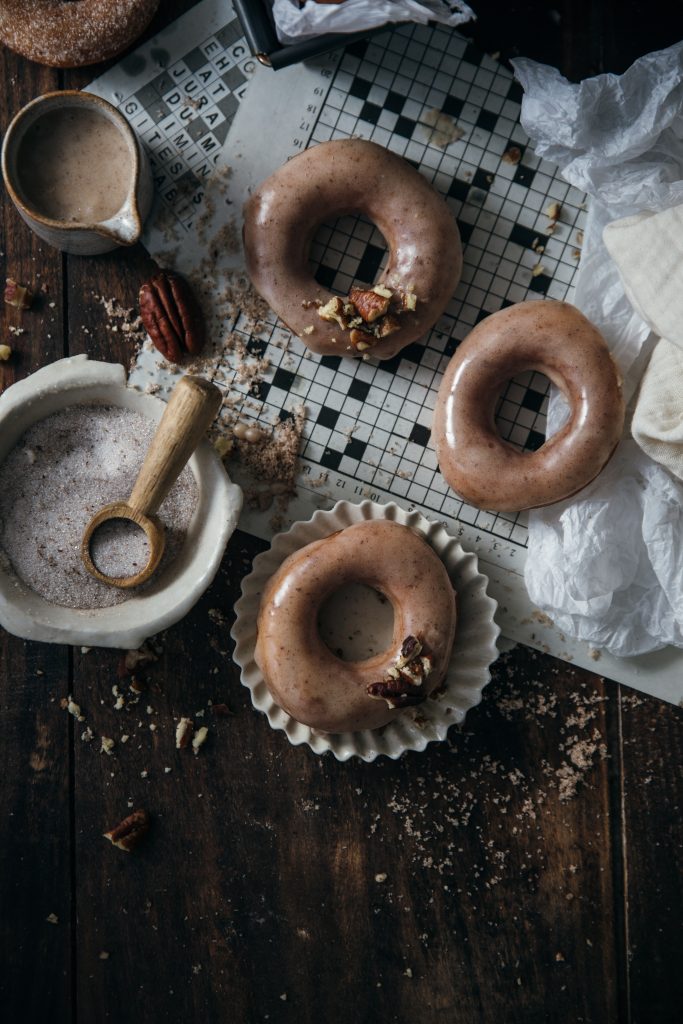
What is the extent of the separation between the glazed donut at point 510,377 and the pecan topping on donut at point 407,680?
11.8 inches

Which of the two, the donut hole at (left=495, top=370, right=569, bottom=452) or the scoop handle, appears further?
the donut hole at (left=495, top=370, right=569, bottom=452)

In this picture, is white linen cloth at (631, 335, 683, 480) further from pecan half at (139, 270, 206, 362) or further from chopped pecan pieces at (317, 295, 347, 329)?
pecan half at (139, 270, 206, 362)

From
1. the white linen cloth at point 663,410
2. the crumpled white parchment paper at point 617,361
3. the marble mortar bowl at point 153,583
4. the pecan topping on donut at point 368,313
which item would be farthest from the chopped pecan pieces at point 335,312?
the white linen cloth at point 663,410

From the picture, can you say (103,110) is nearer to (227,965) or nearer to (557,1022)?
(227,965)

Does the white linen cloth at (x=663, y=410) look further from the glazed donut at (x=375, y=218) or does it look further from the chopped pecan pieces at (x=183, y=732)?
the chopped pecan pieces at (x=183, y=732)

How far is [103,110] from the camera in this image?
1.35 meters

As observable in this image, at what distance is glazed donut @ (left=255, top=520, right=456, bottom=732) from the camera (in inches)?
53.0

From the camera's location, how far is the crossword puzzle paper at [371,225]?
4.86ft

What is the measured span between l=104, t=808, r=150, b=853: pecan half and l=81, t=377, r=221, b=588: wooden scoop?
47 cm

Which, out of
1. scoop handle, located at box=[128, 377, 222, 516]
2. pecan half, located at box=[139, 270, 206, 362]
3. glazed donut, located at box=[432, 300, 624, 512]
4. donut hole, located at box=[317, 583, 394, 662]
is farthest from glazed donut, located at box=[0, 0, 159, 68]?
donut hole, located at box=[317, 583, 394, 662]

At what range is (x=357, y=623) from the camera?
1.46 m

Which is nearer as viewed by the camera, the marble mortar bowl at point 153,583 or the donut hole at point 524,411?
the marble mortar bowl at point 153,583

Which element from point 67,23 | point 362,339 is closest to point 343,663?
point 362,339

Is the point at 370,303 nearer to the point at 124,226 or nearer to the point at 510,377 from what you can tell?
the point at 510,377
